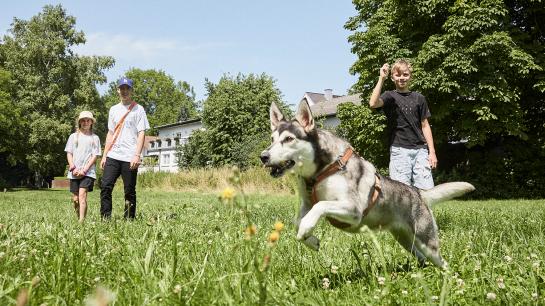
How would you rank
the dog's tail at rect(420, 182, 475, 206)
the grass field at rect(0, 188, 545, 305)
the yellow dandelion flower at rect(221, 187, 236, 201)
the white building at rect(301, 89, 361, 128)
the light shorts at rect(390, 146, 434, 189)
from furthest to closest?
the white building at rect(301, 89, 361, 128) → the light shorts at rect(390, 146, 434, 189) → the dog's tail at rect(420, 182, 475, 206) → the grass field at rect(0, 188, 545, 305) → the yellow dandelion flower at rect(221, 187, 236, 201)

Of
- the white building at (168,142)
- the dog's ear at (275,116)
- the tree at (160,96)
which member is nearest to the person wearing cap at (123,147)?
the dog's ear at (275,116)

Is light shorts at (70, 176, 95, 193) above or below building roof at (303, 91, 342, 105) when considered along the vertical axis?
below

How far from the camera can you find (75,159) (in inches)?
340

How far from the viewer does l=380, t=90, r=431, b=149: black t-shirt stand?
6242mm

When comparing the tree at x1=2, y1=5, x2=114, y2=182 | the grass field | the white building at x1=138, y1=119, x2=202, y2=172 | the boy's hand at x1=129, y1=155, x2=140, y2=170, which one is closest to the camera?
the grass field

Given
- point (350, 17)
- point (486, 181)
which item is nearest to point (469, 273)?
point (486, 181)

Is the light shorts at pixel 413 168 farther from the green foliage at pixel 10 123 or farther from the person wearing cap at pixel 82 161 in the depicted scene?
the green foliage at pixel 10 123

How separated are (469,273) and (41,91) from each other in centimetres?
5226

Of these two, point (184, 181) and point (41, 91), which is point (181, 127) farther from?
point (184, 181)

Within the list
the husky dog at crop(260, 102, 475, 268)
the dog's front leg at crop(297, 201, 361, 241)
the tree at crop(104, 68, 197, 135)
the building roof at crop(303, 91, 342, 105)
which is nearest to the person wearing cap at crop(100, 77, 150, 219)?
the husky dog at crop(260, 102, 475, 268)

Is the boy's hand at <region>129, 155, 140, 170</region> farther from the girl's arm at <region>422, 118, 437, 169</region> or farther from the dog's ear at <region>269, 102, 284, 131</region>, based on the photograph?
the girl's arm at <region>422, 118, 437, 169</region>

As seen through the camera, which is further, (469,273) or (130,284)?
(469,273)

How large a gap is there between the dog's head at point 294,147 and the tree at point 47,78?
158 ft

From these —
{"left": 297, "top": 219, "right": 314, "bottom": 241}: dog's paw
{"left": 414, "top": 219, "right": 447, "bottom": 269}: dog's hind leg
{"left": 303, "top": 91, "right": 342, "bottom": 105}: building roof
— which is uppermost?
{"left": 303, "top": 91, "right": 342, "bottom": 105}: building roof
